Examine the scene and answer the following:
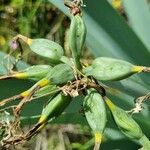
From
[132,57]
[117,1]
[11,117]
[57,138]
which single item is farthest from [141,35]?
[117,1]

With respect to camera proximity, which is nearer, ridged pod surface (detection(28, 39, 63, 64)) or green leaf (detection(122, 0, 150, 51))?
ridged pod surface (detection(28, 39, 63, 64))

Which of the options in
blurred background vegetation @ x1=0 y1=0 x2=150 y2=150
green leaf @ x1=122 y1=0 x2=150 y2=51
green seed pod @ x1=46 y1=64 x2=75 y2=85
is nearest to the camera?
green seed pod @ x1=46 y1=64 x2=75 y2=85

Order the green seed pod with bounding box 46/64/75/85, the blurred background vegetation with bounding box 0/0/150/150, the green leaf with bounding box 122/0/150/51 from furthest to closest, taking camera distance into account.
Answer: the green leaf with bounding box 122/0/150/51 → the blurred background vegetation with bounding box 0/0/150/150 → the green seed pod with bounding box 46/64/75/85

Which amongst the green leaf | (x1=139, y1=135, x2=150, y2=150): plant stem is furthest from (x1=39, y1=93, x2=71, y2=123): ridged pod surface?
the green leaf

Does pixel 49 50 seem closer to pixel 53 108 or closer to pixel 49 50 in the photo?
pixel 49 50

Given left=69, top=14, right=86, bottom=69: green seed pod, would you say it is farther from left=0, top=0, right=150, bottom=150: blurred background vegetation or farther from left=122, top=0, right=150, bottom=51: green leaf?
left=122, top=0, right=150, bottom=51: green leaf

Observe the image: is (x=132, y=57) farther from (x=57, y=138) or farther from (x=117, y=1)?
(x=117, y=1)
